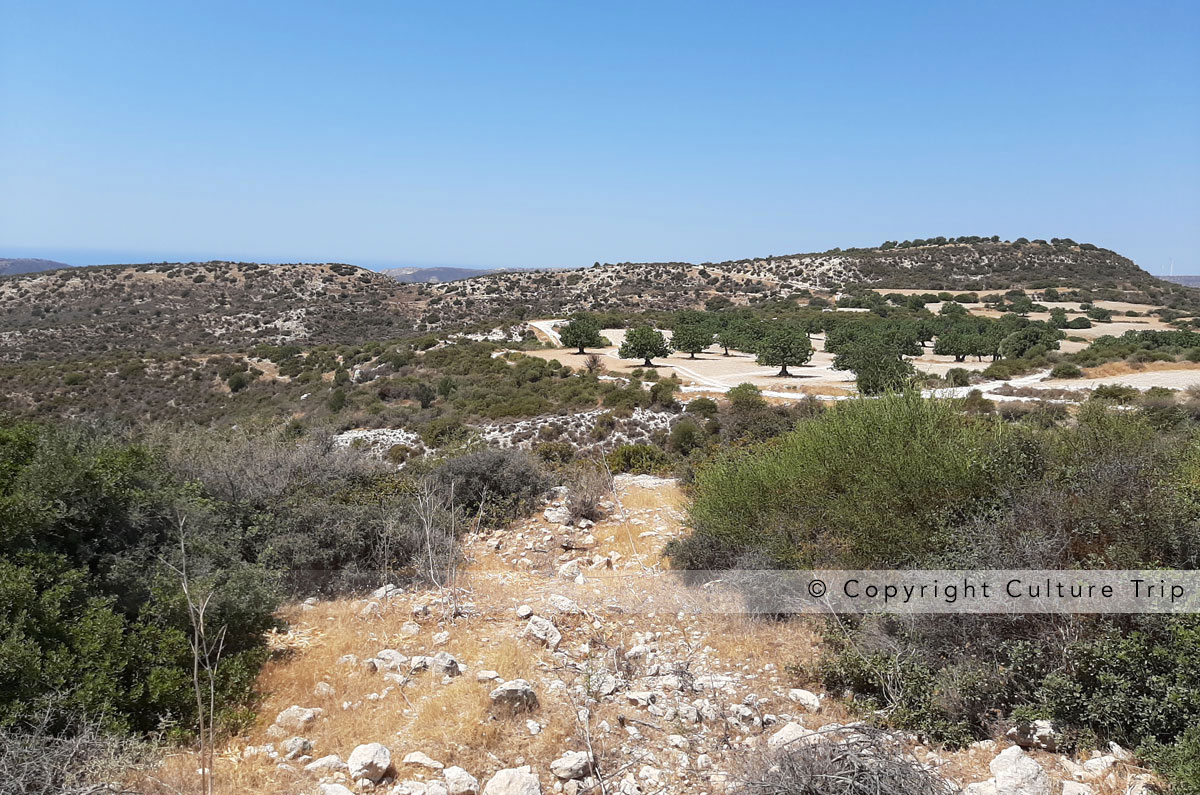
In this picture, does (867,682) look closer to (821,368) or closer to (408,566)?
(408,566)

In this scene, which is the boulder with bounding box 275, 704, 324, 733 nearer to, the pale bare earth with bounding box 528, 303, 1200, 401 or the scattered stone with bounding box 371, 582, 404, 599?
the scattered stone with bounding box 371, 582, 404, 599

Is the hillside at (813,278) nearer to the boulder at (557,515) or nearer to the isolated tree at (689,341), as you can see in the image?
the isolated tree at (689,341)

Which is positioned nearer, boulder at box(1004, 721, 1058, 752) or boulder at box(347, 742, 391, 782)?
boulder at box(347, 742, 391, 782)

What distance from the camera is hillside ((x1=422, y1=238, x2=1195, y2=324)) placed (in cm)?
6769


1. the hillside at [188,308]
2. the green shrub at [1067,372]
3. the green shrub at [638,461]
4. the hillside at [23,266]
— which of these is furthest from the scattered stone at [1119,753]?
the hillside at [23,266]

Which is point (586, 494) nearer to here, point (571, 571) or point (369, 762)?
point (571, 571)

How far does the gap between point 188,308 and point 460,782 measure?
6641cm

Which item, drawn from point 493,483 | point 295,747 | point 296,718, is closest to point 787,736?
point 295,747

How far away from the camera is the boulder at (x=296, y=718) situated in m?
4.55

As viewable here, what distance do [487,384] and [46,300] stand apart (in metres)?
51.5

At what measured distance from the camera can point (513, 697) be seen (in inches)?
184

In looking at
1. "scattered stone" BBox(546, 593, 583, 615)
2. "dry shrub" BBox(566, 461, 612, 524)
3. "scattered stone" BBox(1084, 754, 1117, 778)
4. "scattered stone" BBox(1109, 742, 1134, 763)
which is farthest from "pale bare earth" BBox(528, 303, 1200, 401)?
"scattered stone" BBox(1084, 754, 1117, 778)

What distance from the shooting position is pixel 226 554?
19.8ft

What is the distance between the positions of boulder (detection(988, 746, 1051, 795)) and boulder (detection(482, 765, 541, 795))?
2.71 metres
